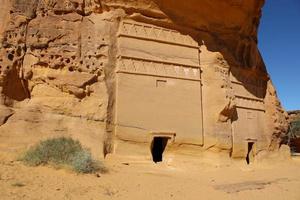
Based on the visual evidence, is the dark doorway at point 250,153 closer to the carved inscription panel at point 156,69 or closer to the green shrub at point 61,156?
the carved inscription panel at point 156,69

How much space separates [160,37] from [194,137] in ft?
14.0

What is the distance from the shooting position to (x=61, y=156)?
34.2ft

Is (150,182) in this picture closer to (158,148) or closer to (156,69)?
(158,148)

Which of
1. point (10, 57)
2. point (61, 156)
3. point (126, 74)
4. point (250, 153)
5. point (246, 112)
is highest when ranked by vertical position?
point (10, 57)

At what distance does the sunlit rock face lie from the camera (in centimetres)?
1195

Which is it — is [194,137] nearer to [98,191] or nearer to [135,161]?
[135,161]

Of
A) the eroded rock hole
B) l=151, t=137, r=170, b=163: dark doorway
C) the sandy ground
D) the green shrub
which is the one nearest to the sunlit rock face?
the eroded rock hole

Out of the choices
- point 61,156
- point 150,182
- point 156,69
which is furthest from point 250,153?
point 61,156

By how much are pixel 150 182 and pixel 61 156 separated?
2.73 m

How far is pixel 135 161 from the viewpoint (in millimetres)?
12219

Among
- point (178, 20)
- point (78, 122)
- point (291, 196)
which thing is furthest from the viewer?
point (178, 20)

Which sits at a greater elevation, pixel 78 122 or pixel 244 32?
pixel 244 32

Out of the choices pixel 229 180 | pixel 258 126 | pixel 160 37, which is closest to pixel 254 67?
pixel 258 126

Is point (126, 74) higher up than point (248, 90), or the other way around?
point (248, 90)
